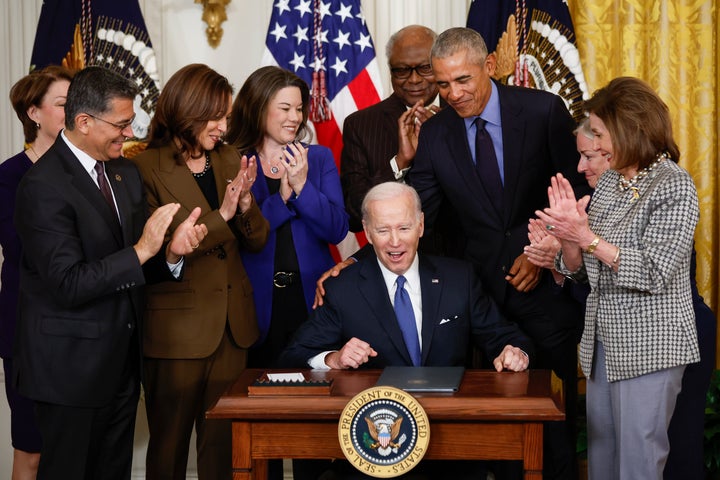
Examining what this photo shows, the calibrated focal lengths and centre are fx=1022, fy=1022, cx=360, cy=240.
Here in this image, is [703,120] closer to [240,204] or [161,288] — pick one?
[240,204]

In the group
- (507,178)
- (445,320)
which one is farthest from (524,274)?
(445,320)

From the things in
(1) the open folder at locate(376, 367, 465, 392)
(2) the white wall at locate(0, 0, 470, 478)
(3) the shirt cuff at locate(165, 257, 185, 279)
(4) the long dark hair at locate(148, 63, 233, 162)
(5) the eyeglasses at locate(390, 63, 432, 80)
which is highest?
(2) the white wall at locate(0, 0, 470, 478)

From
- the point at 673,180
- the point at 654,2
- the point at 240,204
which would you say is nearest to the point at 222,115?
the point at 240,204

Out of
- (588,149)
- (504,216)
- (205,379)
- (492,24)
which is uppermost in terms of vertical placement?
(492,24)

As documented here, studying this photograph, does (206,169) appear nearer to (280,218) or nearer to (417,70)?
(280,218)

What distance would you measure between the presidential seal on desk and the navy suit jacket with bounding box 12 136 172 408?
934mm

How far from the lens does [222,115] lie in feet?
13.3

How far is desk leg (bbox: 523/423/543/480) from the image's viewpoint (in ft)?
9.98

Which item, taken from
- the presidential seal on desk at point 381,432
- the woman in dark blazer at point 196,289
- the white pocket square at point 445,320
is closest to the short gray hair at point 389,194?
the white pocket square at point 445,320

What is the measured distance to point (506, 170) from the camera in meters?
4.18

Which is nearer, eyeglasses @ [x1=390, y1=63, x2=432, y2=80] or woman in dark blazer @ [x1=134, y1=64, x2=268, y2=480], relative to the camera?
woman in dark blazer @ [x1=134, y1=64, x2=268, y2=480]

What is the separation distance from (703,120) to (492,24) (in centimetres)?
119

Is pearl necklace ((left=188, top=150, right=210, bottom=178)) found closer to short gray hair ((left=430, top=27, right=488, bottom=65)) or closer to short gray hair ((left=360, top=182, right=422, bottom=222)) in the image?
short gray hair ((left=360, top=182, right=422, bottom=222))

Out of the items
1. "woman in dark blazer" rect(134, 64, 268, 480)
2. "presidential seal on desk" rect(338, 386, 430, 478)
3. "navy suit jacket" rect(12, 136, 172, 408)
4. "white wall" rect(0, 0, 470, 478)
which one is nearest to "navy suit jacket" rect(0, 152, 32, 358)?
"woman in dark blazer" rect(134, 64, 268, 480)
